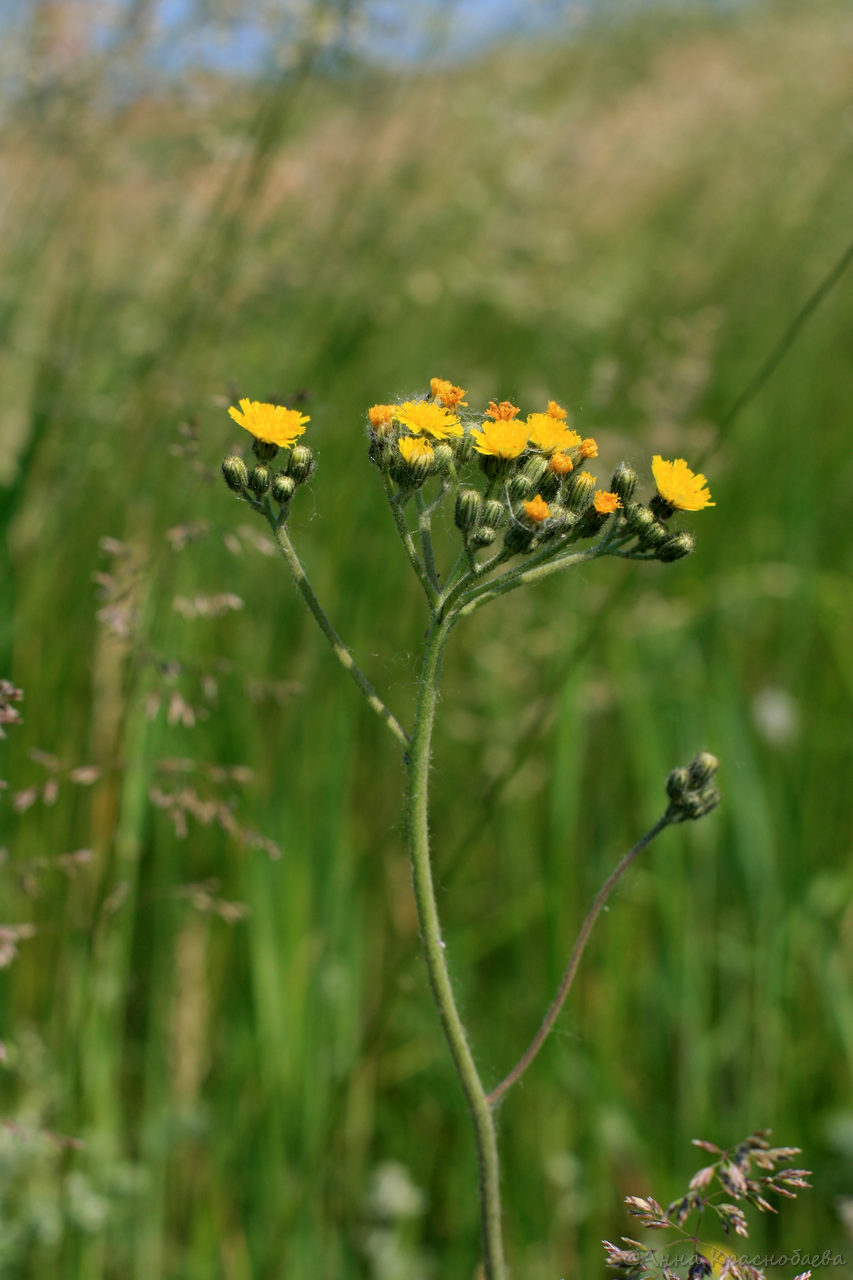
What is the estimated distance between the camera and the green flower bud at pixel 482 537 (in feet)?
3.92

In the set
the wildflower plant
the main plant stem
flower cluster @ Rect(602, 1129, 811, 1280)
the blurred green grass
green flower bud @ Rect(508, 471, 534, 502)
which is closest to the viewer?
flower cluster @ Rect(602, 1129, 811, 1280)

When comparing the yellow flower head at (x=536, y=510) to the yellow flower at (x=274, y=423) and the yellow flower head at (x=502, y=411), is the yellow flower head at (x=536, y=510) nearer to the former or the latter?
the yellow flower head at (x=502, y=411)

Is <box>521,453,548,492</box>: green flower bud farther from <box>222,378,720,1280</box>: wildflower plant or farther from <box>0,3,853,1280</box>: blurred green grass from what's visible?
<box>0,3,853,1280</box>: blurred green grass

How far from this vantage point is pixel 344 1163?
2.42 m

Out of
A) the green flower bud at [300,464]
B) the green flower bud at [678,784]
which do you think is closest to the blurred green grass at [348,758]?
the green flower bud at [300,464]

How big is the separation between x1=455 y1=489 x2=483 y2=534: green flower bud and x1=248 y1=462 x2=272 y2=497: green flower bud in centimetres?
24

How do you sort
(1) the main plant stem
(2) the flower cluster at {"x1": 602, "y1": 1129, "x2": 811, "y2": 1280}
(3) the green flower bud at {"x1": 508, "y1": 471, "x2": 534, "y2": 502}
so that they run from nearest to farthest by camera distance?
(2) the flower cluster at {"x1": 602, "y1": 1129, "x2": 811, "y2": 1280} < (1) the main plant stem < (3) the green flower bud at {"x1": 508, "y1": 471, "x2": 534, "y2": 502}

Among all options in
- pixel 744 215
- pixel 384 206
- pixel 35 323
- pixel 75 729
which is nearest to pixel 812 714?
pixel 75 729

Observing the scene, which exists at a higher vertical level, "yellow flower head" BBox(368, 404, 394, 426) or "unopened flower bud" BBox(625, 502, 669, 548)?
"yellow flower head" BBox(368, 404, 394, 426)

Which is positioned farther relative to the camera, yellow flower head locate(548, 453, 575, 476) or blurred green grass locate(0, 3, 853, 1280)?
blurred green grass locate(0, 3, 853, 1280)

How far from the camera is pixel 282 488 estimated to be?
1.26 m

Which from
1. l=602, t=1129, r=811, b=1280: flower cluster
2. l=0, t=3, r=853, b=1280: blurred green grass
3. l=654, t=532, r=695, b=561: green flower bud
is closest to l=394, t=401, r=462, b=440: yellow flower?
l=654, t=532, r=695, b=561: green flower bud

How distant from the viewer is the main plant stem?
3.43ft

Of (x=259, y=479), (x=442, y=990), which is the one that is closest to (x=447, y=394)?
(x=259, y=479)
